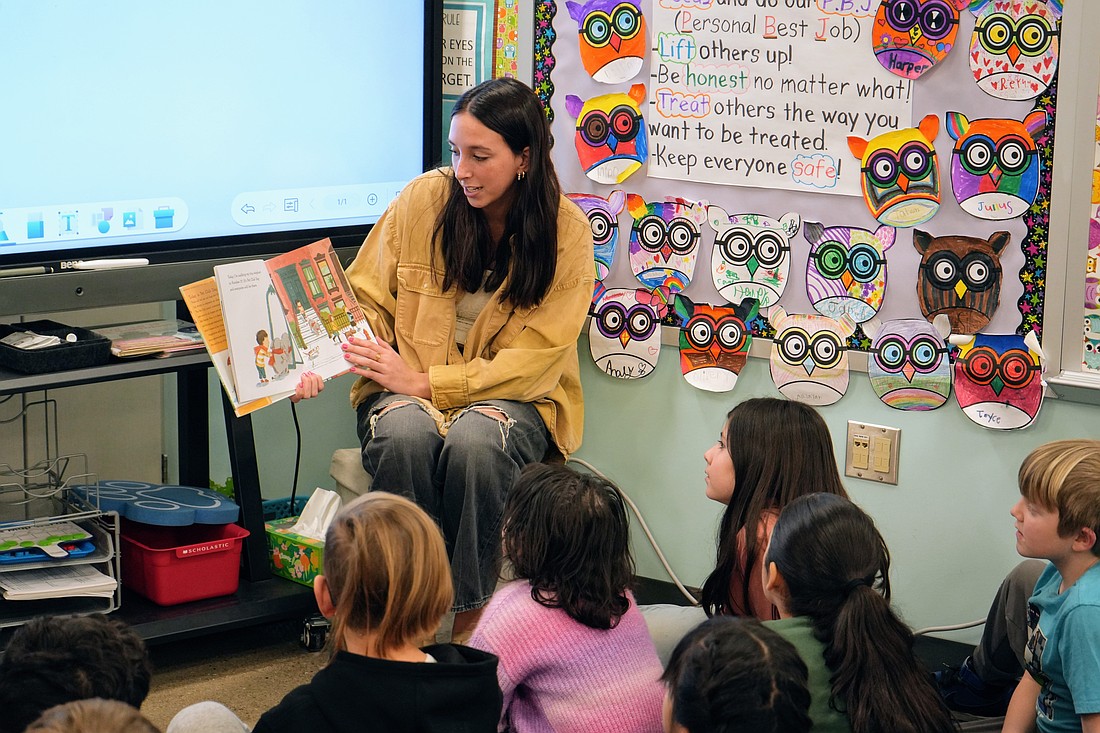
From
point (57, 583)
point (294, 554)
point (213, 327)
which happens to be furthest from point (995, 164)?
point (57, 583)

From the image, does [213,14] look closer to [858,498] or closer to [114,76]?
[114,76]

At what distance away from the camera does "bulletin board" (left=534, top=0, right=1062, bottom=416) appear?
2.27 meters

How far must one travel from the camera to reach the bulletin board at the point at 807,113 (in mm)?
2271

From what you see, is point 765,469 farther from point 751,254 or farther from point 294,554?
point 294,554

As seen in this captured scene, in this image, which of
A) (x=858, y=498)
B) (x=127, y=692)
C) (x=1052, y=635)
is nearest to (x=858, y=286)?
(x=858, y=498)

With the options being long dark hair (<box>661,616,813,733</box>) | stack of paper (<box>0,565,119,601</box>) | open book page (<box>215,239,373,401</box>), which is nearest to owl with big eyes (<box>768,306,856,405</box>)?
open book page (<box>215,239,373,401</box>)

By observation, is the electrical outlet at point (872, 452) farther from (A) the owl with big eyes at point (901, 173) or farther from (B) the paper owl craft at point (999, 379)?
(A) the owl with big eyes at point (901, 173)

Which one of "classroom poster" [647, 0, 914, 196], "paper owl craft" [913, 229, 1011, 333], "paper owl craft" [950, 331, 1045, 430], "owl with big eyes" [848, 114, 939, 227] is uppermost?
"classroom poster" [647, 0, 914, 196]

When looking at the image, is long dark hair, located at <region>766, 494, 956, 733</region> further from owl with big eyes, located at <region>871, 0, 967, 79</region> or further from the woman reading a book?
owl with big eyes, located at <region>871, 0, 967, 79</region>

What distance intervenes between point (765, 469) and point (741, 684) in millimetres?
754

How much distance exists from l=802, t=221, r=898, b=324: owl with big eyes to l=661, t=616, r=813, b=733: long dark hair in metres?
1.26

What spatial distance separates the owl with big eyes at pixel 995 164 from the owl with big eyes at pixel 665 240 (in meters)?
0.54

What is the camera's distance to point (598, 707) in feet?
5.29

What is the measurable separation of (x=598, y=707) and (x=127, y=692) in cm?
58
